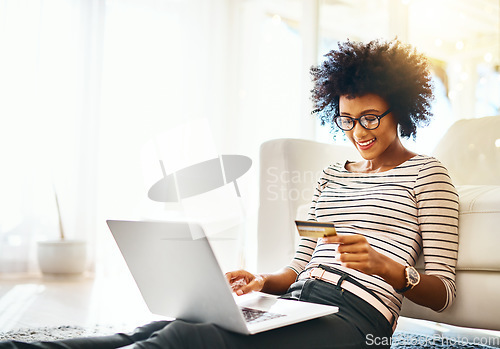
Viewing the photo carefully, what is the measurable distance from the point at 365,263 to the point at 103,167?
3.01 m

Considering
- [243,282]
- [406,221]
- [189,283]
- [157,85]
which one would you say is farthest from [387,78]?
[157,85]

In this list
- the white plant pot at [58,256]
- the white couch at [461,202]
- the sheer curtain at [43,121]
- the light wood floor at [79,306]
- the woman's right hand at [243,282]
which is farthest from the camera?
the sheer curtain at [43,121]

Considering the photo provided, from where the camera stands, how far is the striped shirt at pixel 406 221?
1093mm

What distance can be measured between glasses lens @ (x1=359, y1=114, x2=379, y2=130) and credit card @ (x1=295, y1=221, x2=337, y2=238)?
1.46ft

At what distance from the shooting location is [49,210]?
3447 mm

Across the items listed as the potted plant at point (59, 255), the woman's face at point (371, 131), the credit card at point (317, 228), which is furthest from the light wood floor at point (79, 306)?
the credit card at point (317, 228)

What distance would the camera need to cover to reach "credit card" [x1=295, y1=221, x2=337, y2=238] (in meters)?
0.83

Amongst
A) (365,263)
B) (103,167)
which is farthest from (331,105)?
(103,167)

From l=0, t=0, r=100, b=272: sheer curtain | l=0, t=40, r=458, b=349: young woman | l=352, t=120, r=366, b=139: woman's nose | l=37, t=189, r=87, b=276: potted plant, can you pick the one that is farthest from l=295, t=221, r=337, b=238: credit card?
l=0, t=0, r=100, b=272: sheer curtain

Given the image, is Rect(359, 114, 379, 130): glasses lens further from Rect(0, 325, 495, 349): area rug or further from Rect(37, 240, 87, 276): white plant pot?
Rect(37, 240, 87, 276): white plant pot

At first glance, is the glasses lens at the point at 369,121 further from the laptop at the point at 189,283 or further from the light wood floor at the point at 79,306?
the light wood floor at the point at 79,306

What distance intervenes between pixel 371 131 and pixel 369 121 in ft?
0.08

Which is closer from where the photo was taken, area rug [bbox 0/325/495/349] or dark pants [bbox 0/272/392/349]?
dark pants [bbox 0/272/392/349]

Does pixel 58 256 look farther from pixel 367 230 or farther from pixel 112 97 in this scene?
pixel 367 230
